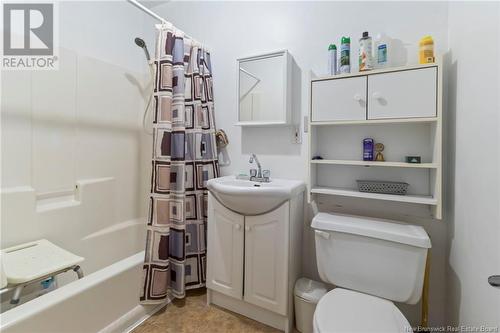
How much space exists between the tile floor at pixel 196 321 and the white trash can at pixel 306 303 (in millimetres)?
169

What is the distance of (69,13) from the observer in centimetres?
183

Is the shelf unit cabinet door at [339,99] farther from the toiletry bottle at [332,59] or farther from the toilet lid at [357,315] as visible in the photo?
the toilet lid at [357,315]

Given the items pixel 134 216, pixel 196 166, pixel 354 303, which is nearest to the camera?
pixel 354 303

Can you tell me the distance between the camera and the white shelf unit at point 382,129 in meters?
1.23

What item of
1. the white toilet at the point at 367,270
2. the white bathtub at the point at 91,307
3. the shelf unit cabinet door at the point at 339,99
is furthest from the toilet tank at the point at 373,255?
the white bathtub at the point at 91,307

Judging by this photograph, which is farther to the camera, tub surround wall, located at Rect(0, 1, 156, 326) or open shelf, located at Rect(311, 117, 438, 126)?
tub surround wall, located at Rect(0, 1, 156, 326)

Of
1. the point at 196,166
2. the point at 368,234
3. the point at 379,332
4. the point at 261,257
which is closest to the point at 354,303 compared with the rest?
the point at 379,332

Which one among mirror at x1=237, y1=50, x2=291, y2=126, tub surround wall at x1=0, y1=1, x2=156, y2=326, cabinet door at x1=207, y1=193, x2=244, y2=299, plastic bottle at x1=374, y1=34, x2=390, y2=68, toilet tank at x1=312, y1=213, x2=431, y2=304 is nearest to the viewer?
toilet tank at x1=312, y1=213, x2=431, y2=304

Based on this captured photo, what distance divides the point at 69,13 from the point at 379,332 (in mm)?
2778

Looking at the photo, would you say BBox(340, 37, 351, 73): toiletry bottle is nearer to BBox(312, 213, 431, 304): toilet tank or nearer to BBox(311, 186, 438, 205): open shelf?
BBox(311, 186, 438, 205): open shelf

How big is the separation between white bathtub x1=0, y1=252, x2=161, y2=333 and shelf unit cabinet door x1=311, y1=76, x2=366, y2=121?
151 cm

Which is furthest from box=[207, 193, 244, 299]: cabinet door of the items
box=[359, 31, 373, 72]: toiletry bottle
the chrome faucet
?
box=[359, 31, 373, 72]: toiletry bottle

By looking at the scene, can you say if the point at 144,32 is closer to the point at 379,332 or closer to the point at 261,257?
the point at 261,257

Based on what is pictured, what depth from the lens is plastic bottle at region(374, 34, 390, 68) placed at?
1.38 metres
